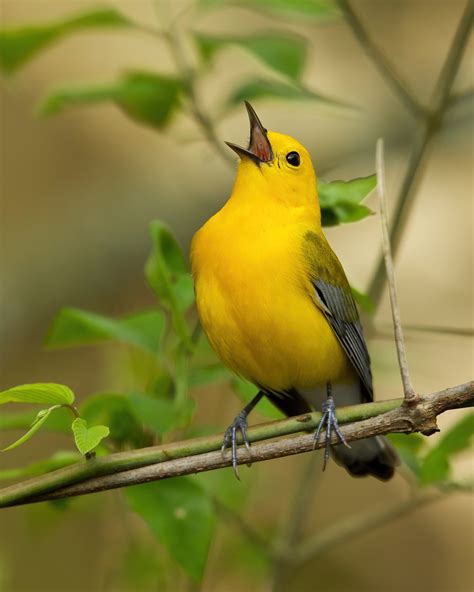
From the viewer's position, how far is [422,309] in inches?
285

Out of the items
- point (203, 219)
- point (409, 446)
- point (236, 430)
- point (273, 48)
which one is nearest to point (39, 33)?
point (273, 48)

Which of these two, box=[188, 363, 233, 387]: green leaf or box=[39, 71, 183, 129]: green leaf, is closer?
box=[188, 363, 233, 387]: green leaf

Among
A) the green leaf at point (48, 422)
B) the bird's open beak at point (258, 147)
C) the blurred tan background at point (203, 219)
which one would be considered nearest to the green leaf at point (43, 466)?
the green leaf at point (48, 422)

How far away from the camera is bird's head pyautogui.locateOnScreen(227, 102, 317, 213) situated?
3.58m

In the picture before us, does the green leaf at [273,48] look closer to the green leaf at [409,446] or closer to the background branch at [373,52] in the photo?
the background branch at [373,52]

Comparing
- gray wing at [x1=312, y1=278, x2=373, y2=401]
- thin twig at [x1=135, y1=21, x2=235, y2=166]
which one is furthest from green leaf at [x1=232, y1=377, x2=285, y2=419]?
thin twig at [x1=135, y1=21, x2=235, y2=166]

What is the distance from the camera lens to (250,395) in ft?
10.3

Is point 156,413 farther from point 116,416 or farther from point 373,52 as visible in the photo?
point 373,52

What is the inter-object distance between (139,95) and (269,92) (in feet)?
1.70

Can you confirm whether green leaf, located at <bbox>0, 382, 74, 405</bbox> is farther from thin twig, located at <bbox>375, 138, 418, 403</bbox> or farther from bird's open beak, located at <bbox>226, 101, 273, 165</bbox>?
bird's open beak, located at <bbox>226, 101, 273, 165</bbox>

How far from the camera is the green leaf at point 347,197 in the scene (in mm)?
2828

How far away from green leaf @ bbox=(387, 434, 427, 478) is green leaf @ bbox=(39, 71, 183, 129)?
53.6 inches

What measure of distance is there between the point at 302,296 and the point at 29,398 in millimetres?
1452

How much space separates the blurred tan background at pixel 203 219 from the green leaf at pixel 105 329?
239 centimetres
